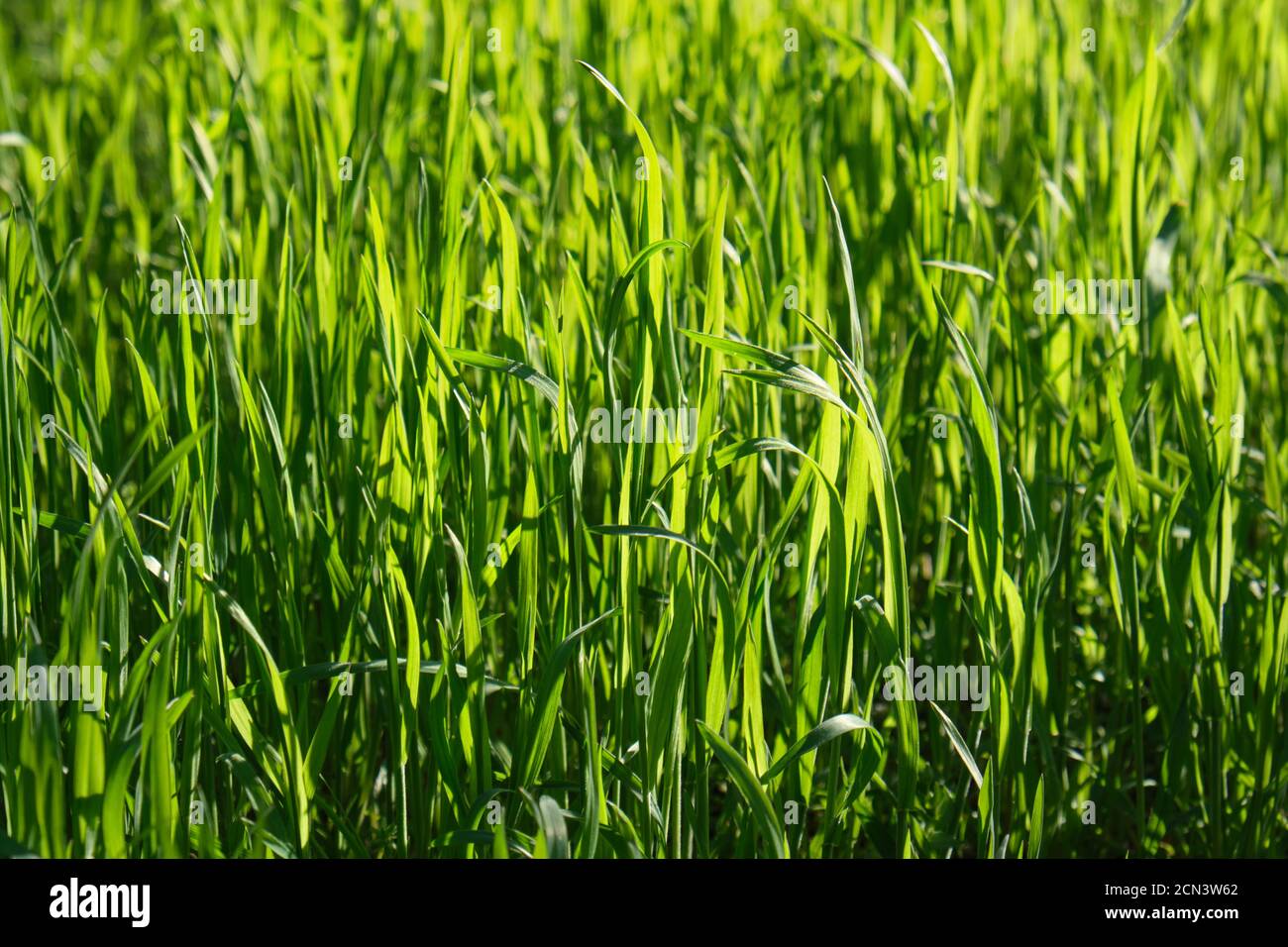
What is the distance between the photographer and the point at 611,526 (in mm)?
970

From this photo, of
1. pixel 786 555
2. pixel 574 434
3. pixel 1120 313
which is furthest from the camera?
pixel 1120 313

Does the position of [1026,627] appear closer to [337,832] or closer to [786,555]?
[786,555]

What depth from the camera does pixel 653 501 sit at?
3.39 ft

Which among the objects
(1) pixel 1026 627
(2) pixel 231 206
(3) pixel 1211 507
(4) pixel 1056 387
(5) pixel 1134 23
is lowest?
(1) pixel 1026 627

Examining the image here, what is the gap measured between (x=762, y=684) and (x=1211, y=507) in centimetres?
60

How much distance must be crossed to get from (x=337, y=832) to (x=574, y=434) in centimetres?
56

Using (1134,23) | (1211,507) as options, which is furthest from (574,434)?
(1134,23)

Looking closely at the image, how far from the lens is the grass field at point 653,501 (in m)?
1.04

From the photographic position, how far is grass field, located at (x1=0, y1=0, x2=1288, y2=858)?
A: 1035mm
